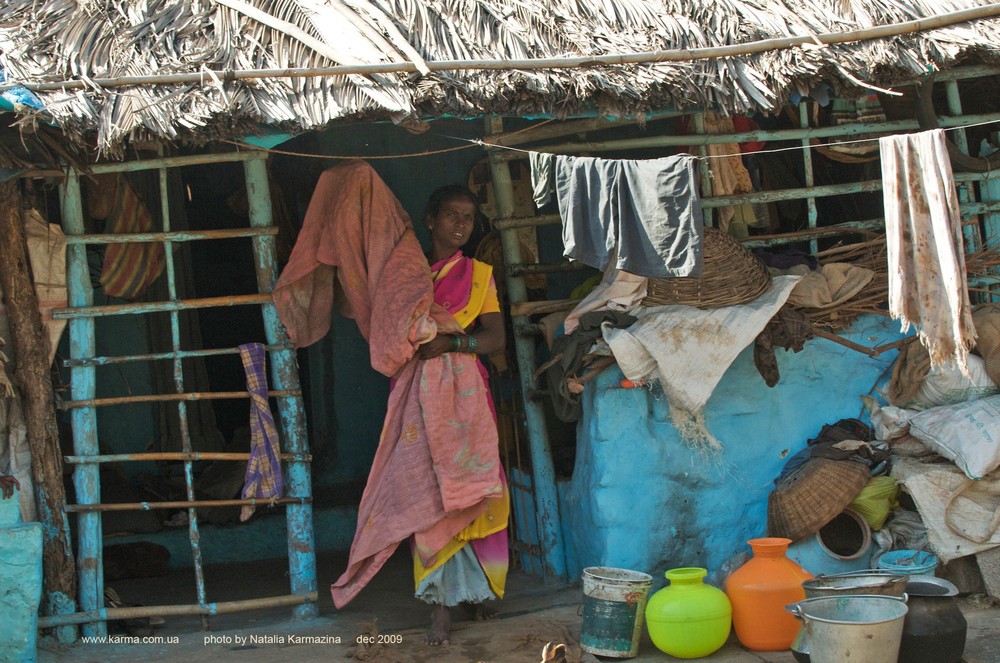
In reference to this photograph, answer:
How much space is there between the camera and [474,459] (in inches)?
192

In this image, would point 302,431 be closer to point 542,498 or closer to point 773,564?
point 542,498

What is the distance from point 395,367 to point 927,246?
87.9 inches

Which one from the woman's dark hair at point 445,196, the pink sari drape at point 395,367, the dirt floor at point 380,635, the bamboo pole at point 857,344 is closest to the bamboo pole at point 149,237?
the pink sari drape at point 395,367

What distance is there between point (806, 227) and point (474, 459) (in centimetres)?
249

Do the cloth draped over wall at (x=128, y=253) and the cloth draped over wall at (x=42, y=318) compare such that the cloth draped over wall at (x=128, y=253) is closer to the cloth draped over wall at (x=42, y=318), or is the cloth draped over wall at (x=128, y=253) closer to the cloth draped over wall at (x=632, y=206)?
the cloth draped over wall at (x=42, y=318)

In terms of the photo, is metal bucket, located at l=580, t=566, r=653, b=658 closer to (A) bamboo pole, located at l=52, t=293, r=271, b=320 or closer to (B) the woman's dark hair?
(B) the woman's dark hair

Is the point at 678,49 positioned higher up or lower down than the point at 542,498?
higher up

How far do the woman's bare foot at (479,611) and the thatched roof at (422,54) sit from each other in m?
2.19

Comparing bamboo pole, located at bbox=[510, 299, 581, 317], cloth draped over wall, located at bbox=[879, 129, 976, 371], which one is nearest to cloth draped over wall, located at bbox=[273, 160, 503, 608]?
Answer: bamboo pole, located at bbox=[510, 299, 581, 317]

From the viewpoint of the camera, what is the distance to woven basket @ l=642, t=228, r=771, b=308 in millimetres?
5188

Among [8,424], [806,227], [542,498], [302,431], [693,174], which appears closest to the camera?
[693,174]

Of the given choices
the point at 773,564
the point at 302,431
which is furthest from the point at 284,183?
the point at 773,564

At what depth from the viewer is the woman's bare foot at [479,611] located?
5070 millimetres

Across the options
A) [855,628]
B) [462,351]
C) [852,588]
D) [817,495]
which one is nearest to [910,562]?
[817,495]
